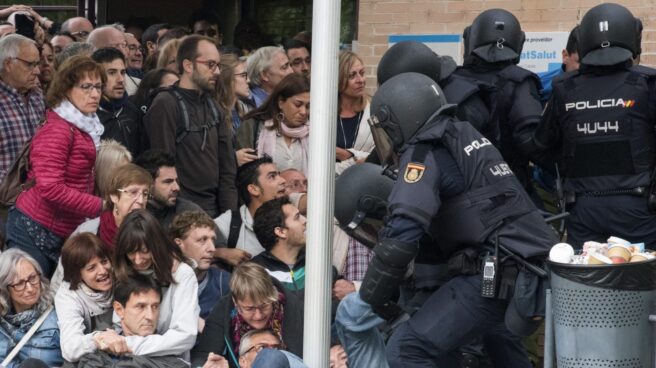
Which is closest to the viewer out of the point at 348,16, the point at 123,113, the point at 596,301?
the point at 596,301

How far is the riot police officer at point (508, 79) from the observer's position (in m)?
7.31

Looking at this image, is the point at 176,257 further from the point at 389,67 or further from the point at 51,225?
the point at 389,67

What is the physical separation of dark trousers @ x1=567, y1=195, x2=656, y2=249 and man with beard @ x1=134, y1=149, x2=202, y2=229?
208cm

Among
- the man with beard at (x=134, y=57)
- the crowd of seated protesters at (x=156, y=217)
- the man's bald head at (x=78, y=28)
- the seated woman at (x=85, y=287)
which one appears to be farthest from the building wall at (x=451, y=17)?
the seated woman at (x=85, y=287)

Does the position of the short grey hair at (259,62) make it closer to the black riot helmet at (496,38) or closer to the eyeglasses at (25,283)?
the black riot helmet at (496,38)

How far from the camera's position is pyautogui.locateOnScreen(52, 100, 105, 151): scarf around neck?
7203 millimetres

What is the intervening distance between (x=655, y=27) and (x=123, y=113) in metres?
3.56

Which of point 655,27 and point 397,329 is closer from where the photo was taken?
point 397,329

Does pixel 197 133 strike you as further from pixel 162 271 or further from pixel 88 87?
pixel 162 271

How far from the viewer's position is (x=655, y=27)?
9.06 m

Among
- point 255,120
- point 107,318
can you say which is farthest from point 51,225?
point 255,120

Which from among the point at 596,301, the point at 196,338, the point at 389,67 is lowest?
the point at 196,338

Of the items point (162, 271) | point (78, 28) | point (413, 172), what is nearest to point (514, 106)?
point (413, 172)

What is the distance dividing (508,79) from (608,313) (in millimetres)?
2489
